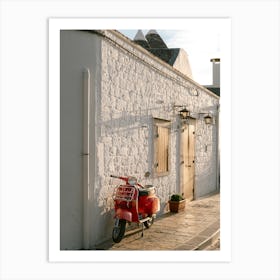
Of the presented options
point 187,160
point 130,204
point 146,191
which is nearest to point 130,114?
point 146,191

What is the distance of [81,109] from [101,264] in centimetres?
232

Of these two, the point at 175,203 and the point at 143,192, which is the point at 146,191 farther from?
the point at 175,203

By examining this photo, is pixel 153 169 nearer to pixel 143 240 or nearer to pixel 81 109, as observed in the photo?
pixel 143 240

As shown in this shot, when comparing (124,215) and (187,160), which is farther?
(187,160)

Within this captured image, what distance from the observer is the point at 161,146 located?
29.7 feet

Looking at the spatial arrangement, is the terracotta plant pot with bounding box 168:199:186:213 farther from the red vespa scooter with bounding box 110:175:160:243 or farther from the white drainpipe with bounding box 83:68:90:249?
the white drainpipe with bounding box 83:68:90:249

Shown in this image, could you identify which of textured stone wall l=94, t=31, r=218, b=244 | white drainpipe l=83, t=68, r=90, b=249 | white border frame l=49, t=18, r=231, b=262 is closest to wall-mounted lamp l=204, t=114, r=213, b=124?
textured stone wall l=94, t=31, r=218, b=244

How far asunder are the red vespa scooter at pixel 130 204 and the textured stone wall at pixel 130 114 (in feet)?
0.71

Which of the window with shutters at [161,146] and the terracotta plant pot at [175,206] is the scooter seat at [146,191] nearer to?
the window with shutters at [161,146]

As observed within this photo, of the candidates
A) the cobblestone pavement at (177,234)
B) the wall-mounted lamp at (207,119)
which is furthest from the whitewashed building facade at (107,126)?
the wall-mounted lamp at (207,119)

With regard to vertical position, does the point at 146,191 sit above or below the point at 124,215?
above

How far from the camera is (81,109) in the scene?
233 inches

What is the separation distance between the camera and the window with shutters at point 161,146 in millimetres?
8734

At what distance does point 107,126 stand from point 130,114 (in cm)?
96
